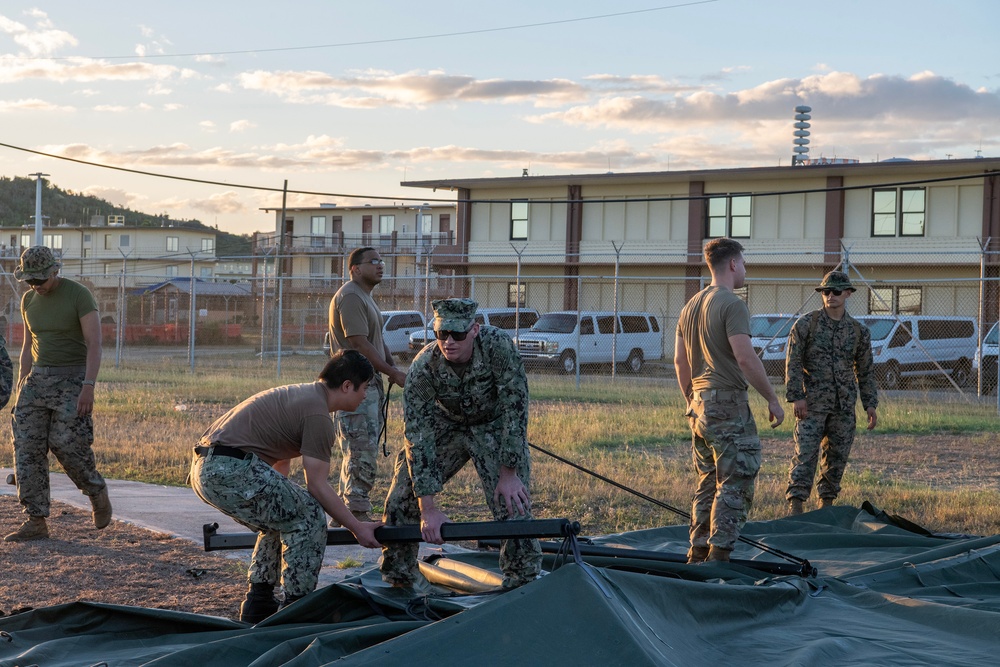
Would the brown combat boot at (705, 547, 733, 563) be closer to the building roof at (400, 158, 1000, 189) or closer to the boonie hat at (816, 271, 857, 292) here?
the boonie hat at (816, 271, 857, 292)

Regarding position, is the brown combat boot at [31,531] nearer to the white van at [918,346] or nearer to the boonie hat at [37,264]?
the boonie hat at [37,264]

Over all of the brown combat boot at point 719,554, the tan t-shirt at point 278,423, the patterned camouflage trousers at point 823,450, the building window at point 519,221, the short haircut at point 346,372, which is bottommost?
the brown combat boot at point 719,554

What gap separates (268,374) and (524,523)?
61.5ft

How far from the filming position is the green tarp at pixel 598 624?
402 centimetres

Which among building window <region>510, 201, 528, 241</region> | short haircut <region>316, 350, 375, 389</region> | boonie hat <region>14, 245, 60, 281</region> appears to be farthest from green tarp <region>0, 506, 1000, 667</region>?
building window <region>510, 201, 528, 241</region>

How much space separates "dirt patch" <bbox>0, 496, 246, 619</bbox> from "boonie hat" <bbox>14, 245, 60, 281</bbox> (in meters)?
1.72

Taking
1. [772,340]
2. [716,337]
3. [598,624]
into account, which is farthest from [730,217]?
[598,624]

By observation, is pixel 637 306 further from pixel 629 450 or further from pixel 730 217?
pixel 629 450

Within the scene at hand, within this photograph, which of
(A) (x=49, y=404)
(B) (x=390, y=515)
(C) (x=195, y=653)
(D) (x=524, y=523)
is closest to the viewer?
(C) (x=195, y=653)

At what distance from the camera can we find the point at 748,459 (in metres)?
6.32

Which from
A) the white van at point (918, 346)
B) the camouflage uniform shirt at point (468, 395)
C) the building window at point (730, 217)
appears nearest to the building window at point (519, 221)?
the building window at point (730, 217)

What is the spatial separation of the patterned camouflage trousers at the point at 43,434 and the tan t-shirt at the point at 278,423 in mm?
2484

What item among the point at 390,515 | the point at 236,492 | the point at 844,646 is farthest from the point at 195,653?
the point at 844,646

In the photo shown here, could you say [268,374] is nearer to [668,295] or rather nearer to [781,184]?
[668,295]
